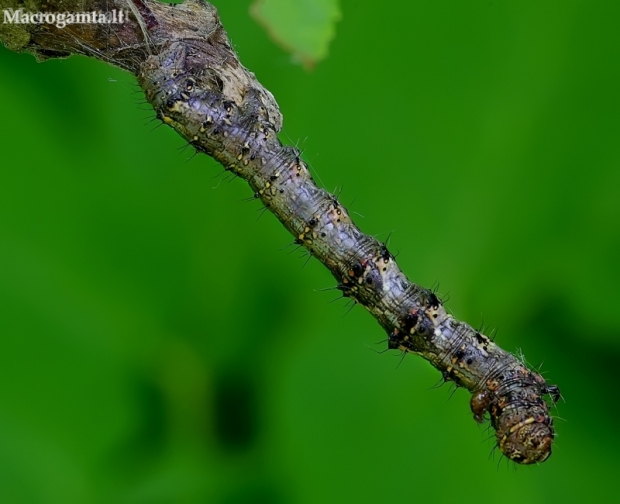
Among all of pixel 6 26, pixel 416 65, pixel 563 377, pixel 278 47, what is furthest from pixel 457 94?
pixel 6 26

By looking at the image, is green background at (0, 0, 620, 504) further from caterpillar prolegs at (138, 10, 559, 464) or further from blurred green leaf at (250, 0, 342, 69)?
caterpillar prolegs at (138, 10, 559, 464)

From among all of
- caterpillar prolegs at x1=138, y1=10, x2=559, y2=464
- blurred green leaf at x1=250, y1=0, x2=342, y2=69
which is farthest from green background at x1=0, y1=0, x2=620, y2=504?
caterpillar prolegs at x1=138, y1=10, x2=559, y2=464

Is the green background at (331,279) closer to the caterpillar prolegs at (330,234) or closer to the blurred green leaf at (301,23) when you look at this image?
the blurred green leaf at (301,23)

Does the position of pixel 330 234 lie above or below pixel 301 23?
below

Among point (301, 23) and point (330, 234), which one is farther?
point (301, 23)
